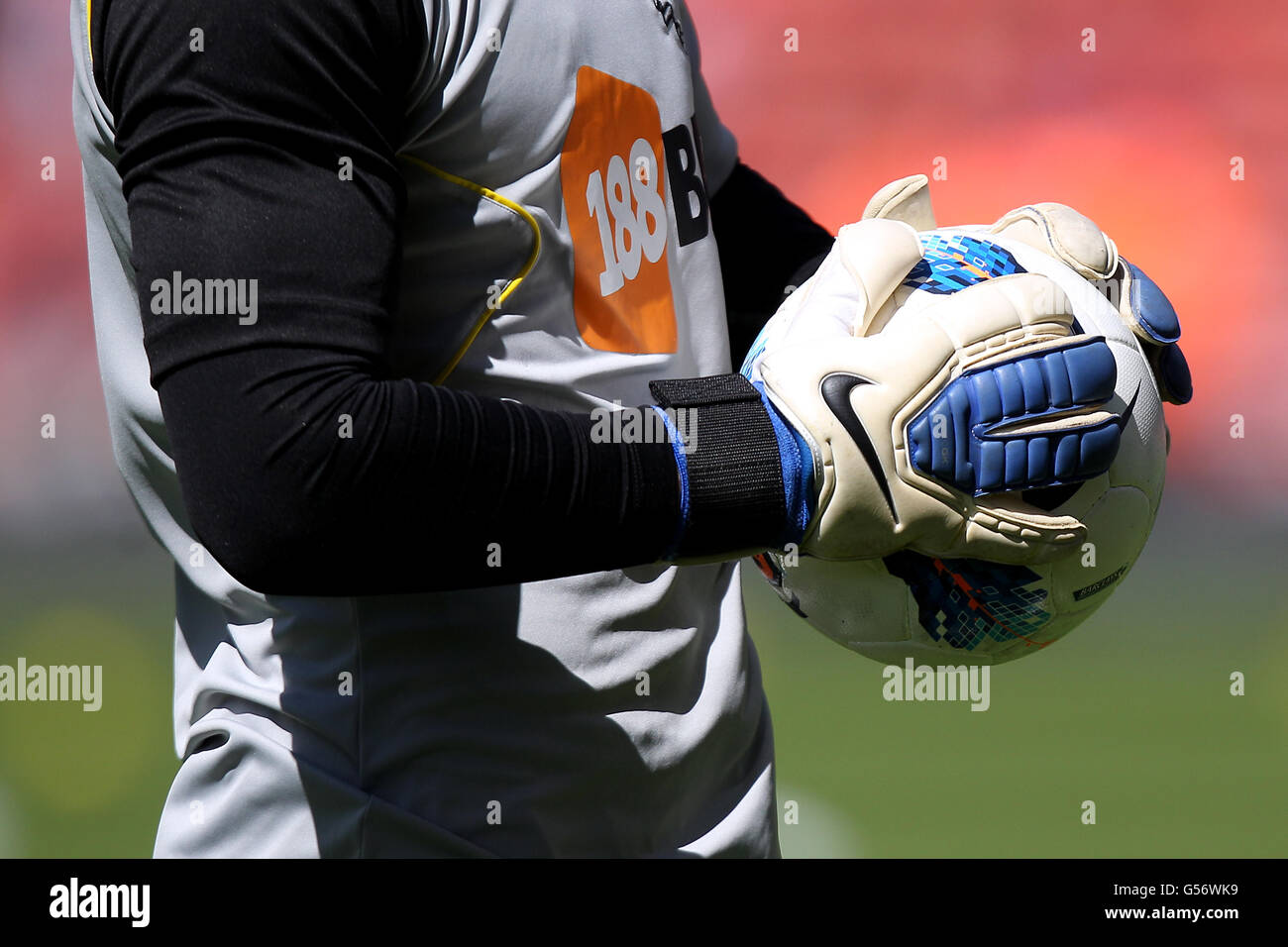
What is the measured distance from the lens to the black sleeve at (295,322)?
769 millimetres

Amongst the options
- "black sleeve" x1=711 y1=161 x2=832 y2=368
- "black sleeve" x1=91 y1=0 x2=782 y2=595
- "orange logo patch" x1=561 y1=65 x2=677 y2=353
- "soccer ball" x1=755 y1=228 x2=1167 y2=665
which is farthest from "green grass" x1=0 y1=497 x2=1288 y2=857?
"black sleeve" x1=91 y1=0 x2=782 y2=595

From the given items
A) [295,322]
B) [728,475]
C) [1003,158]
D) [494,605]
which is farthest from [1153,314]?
[1003,158]

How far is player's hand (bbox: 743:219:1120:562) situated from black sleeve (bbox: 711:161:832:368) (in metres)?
0.40

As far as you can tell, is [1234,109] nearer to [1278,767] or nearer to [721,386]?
[1278,767]

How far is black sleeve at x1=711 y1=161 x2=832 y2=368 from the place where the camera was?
142 centimetres

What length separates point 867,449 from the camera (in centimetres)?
92

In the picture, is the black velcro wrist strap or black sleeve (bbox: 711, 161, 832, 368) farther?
black sleeve (bbox: 711, 161, 832, 368)

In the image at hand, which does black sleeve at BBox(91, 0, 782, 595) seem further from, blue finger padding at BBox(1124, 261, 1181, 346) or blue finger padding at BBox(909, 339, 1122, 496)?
blue finger padding at BBox(1124, 261, 1181, 346)

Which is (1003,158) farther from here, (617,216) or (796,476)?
(796,476)

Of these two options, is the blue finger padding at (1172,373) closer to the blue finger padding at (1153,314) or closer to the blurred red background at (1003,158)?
the blue finger padding at (1153,314)

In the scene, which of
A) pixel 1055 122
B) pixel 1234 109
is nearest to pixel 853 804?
pixel 1055 122

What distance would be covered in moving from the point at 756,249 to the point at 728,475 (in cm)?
64

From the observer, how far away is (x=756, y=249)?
57.8 inches

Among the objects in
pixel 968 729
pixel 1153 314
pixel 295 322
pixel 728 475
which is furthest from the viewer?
pixel 968 729
